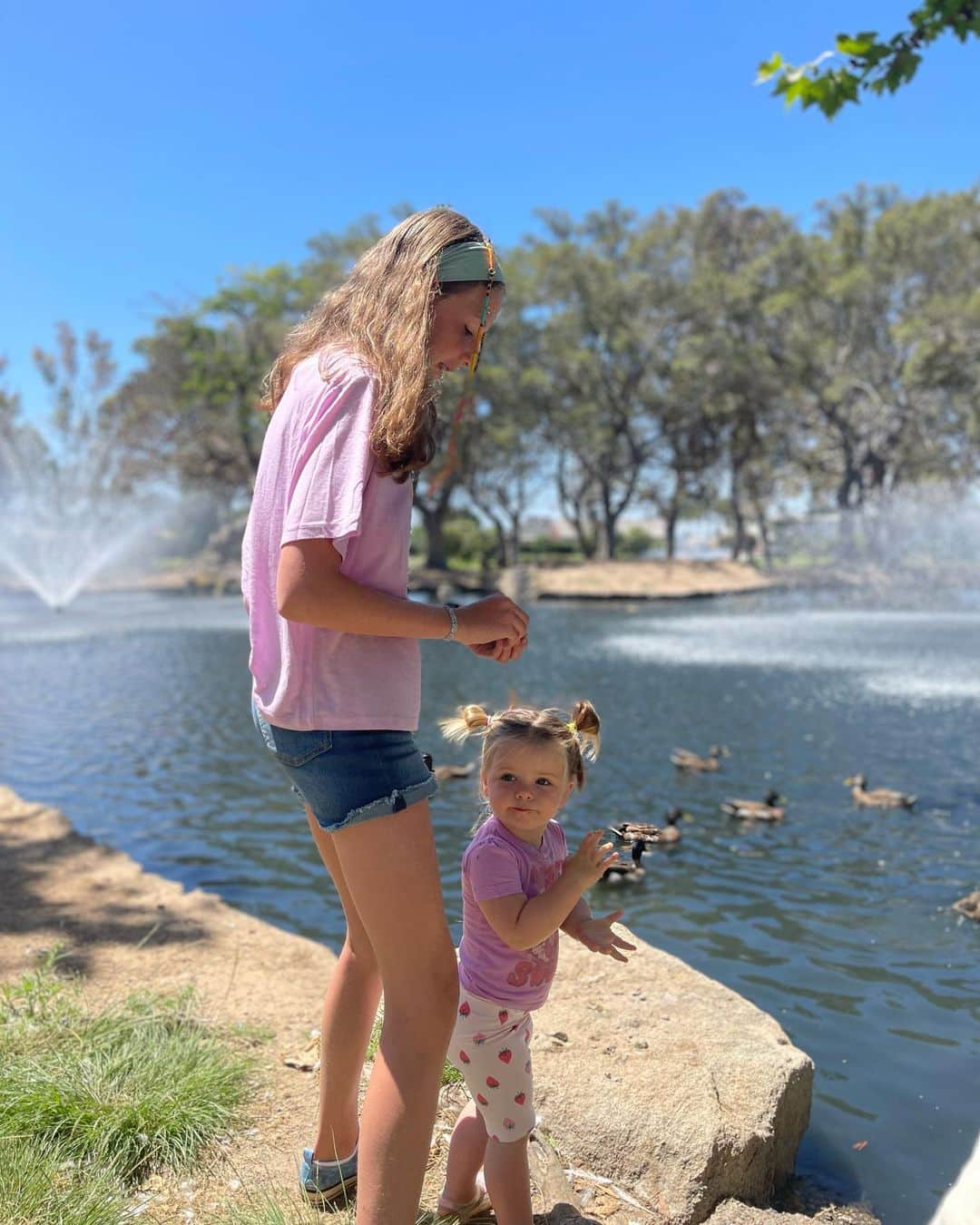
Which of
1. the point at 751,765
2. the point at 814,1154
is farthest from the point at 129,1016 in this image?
the point at 751,765

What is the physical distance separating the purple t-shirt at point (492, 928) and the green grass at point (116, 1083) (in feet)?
3.38

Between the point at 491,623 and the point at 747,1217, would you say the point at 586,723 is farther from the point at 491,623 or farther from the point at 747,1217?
the point at 747,1217

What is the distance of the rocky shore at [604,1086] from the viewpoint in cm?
268

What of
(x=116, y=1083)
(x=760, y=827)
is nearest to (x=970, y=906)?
(x=760, y=827)

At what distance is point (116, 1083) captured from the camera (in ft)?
9.41

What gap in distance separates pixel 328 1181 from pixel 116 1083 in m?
0.80

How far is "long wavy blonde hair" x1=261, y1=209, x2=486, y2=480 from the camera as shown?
1.92 meters

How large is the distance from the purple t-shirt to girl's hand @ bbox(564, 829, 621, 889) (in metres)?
0.13

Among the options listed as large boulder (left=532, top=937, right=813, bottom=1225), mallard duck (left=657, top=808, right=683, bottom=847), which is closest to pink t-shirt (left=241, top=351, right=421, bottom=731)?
large boulder (left=532, top=937, right=813, bottom=1225)

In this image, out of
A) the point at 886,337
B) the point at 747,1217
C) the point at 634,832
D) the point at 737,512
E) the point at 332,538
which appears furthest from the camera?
the point at 737,512

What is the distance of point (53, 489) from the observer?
163 ft

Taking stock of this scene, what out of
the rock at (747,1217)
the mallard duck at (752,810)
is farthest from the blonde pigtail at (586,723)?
the mallard duck at (752,810)

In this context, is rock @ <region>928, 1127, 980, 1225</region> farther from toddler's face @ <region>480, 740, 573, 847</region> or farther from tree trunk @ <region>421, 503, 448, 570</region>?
tree trunk @ <region>421, 503, 448, 570</region>

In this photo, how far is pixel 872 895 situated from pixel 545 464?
41786mm
